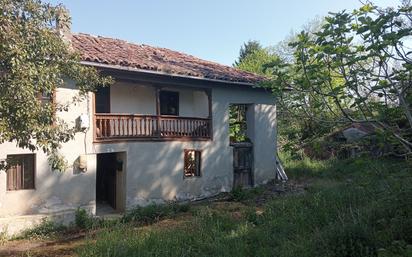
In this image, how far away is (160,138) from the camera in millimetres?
13781

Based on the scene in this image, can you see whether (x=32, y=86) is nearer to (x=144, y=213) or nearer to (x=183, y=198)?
(x=144, y=213)

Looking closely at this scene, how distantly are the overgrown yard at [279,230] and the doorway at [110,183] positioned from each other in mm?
1890

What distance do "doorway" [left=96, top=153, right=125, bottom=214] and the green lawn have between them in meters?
1.92

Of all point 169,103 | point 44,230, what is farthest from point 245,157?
point 44,230

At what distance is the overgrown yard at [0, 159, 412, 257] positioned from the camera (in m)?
6.27

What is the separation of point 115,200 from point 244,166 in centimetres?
→ 600

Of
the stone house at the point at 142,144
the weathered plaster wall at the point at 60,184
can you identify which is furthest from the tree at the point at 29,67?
the weathered plaster wall at the point at 60,184

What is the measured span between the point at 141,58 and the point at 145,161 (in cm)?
361

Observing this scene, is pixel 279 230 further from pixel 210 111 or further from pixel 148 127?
pixel 210 111

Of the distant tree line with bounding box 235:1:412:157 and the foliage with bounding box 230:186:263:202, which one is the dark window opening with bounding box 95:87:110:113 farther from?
the distant tree line with bounding box 235:1:412:157

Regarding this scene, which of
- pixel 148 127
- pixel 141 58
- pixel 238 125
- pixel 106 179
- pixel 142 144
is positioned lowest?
pixel 106 179

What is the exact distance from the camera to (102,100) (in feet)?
44.3

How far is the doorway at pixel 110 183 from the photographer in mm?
13125

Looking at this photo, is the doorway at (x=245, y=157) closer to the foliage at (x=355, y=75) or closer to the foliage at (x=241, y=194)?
the foliage at (x=241, y=194)
